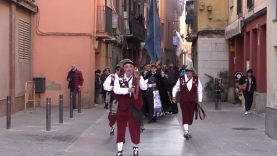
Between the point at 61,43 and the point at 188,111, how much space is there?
11445 mm

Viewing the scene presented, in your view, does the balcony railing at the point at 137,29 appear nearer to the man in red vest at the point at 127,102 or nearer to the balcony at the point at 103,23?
the balcony at the point at 103,23

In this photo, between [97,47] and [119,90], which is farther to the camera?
[97,47]

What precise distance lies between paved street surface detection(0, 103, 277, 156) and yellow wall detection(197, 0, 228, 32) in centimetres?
1303

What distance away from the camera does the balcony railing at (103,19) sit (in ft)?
80.8

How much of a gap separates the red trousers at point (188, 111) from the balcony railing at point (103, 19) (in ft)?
39.0

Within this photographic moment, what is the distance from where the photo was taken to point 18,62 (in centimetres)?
2061

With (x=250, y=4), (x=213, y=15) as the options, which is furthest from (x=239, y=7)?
(x=213, y=15)

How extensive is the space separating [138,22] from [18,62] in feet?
60.5

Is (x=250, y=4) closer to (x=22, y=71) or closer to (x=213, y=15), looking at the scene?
(x=213, y=15)

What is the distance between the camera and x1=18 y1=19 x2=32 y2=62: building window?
2108cm

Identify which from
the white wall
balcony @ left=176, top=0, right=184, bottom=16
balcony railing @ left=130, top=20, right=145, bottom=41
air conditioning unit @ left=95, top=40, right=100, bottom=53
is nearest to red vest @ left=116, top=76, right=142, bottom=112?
air conditioning unit @ left=95, top=40, right=100, bottom=53

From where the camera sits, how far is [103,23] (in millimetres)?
25156

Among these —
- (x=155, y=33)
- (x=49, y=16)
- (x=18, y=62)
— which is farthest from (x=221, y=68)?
(x=18, y=62)

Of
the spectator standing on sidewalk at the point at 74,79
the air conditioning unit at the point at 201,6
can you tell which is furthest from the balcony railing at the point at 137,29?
the spectator standing on sidewalk at the point at 74,79
